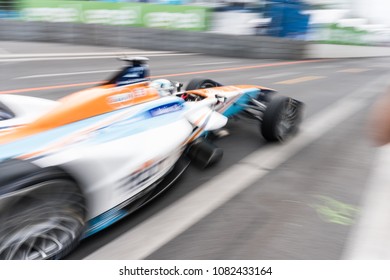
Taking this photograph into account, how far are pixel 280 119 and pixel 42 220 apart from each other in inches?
110

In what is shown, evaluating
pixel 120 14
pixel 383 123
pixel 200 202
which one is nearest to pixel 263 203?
pixel 200 202

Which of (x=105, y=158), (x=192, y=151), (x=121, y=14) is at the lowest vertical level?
(x=192, y=151)

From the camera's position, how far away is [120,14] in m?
14.8

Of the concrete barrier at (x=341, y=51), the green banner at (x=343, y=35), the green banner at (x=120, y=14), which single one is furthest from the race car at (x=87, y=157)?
the green banner at (x=343, y=35)

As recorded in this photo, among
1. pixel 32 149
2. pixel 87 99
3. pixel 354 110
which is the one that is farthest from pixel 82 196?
pixel 354 110

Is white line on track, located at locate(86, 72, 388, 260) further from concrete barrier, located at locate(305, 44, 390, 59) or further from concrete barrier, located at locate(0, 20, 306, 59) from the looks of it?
concrete barrier, located at locate(305, 44, 390, 59)

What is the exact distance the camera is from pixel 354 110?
5.82m

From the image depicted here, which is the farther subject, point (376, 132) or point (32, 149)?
point (376, 132)

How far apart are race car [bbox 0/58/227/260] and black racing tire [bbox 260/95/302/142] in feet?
2.70

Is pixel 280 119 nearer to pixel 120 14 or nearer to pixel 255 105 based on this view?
pixel 255 105

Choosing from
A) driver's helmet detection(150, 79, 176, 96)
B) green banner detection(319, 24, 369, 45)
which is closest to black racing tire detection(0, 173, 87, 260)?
driver's helmet detection(150, 79, 176, 96)

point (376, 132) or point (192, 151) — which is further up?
point (376, 132)

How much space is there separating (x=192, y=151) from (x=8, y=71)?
21.8 ft
